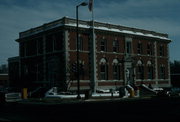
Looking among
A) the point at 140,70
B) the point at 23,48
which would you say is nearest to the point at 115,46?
the point at 140,70

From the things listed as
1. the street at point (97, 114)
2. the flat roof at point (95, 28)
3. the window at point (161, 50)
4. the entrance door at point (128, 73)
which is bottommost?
the street at point (97, 114)

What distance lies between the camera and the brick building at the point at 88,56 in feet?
142

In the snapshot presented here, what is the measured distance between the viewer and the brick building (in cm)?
4319

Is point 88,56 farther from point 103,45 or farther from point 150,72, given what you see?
point 150,72

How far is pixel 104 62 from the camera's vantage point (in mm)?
46906

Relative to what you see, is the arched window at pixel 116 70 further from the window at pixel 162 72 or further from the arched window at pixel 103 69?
the window at pixel 162 72

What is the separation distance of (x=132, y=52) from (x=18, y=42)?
2068 centimetres

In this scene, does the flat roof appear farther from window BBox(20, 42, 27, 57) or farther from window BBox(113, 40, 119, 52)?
window BBox(113, 40, 119, 52)

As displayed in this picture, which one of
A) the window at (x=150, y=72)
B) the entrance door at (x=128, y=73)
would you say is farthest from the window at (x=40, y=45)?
the window at (x=150, y=72)

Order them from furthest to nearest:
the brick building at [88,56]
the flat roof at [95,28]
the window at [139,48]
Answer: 1. the window at [139,48]
2. the flat roof at [95,28]
3. the brick building at [88,56]

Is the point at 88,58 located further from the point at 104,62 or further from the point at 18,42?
the point at 18,42

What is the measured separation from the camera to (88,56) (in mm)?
45312

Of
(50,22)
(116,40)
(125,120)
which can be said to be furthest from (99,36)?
(125,120)

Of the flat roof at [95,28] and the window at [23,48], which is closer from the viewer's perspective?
the flat roof at [95,28]
